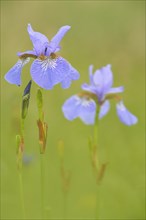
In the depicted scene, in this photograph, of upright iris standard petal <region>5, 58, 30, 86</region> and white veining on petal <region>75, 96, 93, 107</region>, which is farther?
white veining on petal <region>75, 96, 93, 107</region>

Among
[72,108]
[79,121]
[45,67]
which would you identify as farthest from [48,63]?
[79,121]

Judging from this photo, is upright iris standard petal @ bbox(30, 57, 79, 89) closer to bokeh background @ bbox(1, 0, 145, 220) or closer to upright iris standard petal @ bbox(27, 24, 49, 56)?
upright iris standard petal @ bbox(27, 24, 49, 56)

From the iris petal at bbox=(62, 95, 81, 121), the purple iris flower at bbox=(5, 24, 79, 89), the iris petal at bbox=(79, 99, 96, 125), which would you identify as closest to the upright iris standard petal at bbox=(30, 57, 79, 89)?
the purple iris flower at bbox=(5, 24, 79, 89)

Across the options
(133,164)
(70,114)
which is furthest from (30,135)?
(70,114)

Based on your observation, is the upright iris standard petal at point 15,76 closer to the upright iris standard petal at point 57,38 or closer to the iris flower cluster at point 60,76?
the iris flower cluster at point 60,76

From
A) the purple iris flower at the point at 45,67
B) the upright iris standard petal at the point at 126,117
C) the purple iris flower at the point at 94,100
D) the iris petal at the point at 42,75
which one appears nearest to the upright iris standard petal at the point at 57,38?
the purple iris flower at the point at 45,67

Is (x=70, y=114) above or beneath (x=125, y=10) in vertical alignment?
beneath

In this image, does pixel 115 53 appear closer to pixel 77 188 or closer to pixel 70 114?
pixel 77 188
